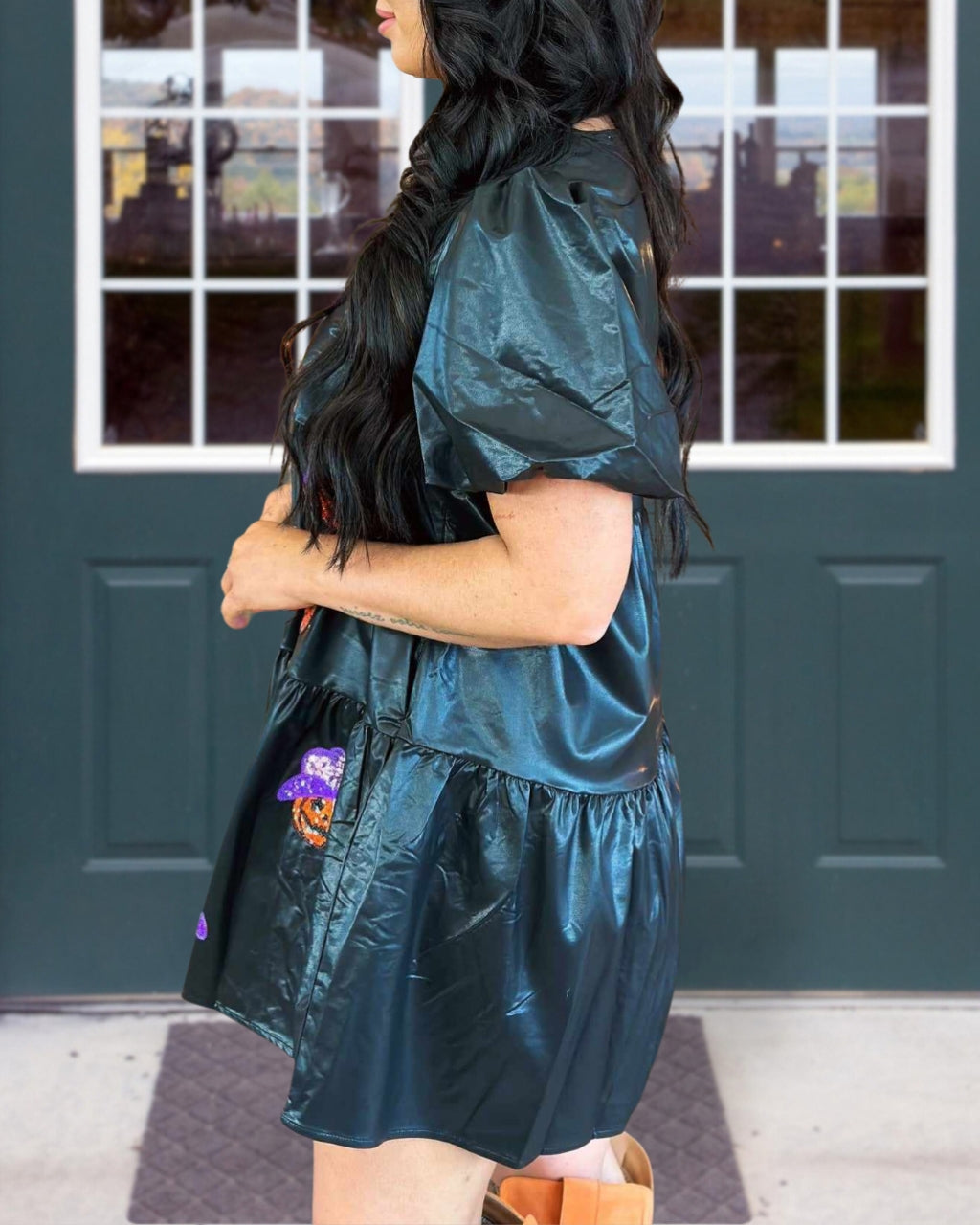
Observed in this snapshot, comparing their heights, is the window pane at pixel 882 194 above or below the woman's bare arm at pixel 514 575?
above

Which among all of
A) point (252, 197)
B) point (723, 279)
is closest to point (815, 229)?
point (723, 279)

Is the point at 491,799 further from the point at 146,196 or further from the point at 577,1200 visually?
the point at 146,196

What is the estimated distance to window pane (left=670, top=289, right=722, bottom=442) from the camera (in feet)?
11.1

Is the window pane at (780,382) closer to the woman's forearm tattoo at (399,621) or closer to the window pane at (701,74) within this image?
the window pane at (701,74)

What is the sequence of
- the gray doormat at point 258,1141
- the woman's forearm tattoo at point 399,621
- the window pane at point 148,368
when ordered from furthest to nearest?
1. the window pane at point 148,368
2. the gray doormat at point 258,1141
3. the woman's forearm tattoo at point 399,621

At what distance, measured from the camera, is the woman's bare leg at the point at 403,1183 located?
4.67 feet

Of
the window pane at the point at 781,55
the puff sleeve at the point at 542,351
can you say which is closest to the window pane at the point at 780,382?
the window pane at the point at 781,55

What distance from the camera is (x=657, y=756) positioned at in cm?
152

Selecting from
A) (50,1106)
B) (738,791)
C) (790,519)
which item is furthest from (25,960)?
(790,519)

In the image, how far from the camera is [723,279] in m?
3.36

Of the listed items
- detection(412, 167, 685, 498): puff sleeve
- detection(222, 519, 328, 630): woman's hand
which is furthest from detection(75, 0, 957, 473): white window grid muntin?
detection(412, 167, 685, 498): puff sleeve

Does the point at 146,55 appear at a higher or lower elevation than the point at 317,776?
higher

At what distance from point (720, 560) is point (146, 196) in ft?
4.80

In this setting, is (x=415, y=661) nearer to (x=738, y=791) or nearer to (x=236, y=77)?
(x=738, y=791)
